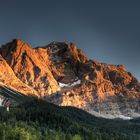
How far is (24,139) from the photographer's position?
19962cm

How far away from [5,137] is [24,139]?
357 inches

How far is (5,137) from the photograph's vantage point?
199625 mm
